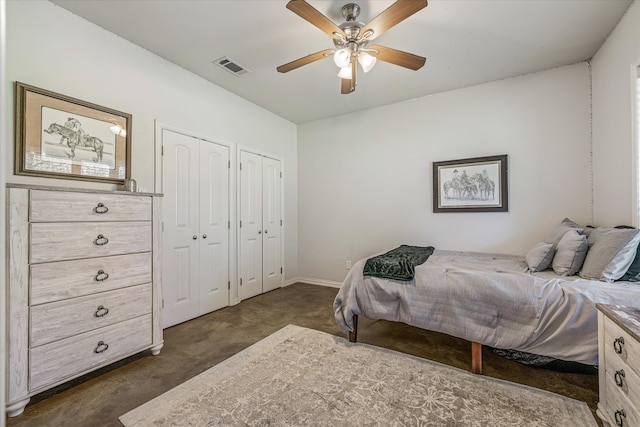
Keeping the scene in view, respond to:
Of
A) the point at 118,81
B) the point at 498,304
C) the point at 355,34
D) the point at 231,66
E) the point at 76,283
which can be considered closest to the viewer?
the point at 76,283

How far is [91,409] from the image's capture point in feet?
5.59

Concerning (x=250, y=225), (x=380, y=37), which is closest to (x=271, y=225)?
(x=250, y=225)

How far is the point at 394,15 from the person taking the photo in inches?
Answer: 72.4

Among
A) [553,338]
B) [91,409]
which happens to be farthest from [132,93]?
[553,338]

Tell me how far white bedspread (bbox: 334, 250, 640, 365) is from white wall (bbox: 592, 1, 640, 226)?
0.91 metres

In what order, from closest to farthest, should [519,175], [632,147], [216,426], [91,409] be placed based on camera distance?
1. [216,426]
2. [91,409]
3. [632,147]
4. [519,175]

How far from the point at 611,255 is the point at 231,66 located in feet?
11.8

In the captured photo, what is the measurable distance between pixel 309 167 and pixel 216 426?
3.72 meters

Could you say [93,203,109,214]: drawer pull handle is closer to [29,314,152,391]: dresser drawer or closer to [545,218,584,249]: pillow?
[29,314,152,391]: dresser drawer

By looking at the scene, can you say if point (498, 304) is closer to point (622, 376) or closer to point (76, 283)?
point (622, 376)

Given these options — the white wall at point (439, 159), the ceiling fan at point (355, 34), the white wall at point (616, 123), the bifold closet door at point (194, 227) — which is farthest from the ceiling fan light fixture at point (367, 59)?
the bifold closet door at point (194, 227)

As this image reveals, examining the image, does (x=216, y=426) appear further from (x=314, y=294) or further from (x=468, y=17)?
(x=468, y=17)

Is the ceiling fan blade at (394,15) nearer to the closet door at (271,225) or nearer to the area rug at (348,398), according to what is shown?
the area rug at (348,398)

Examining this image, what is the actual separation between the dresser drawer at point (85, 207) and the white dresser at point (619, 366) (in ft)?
9.76
